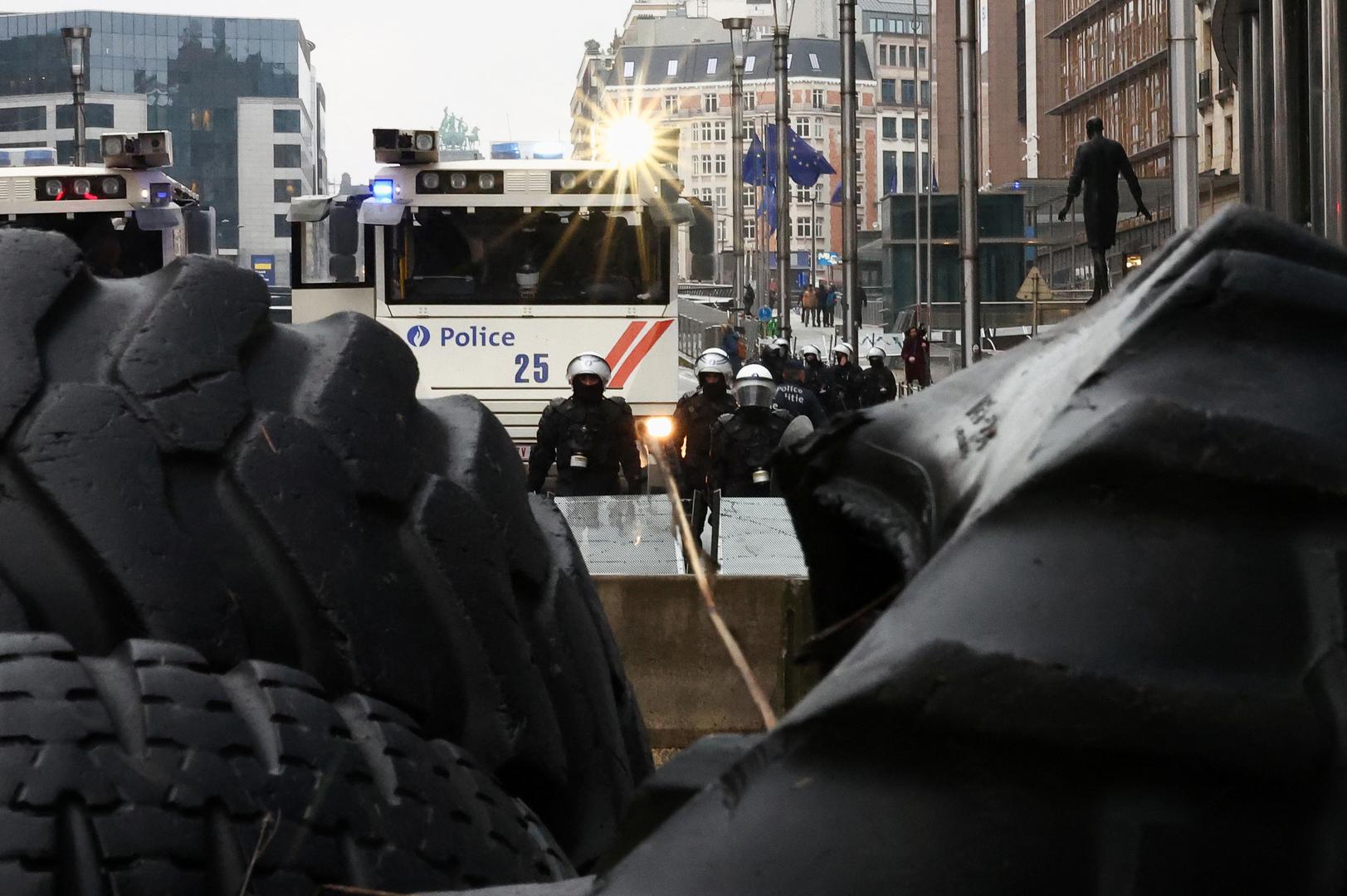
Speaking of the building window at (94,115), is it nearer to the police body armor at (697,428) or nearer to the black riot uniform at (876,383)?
the black riot uniform at (876,383)

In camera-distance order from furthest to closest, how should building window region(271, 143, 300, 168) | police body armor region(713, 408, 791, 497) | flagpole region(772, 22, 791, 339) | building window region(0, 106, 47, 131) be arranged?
building window region(271, 143, 300, 168)
building window region(0, 106, 47, 131)
flagpole region(772, 22, 791, 339)
police body armor region(713, 408, 791, 497)

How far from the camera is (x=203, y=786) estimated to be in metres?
1.69

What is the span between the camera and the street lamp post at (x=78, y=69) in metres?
36.2

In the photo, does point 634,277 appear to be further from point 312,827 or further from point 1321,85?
point 312,827

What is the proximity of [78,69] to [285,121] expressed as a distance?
320 feet

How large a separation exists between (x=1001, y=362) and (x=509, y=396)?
1590 cm

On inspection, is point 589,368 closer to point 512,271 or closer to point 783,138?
point 512,271

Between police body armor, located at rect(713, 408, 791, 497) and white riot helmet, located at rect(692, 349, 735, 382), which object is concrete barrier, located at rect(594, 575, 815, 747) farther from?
white riot helmet, located at rect(692, 349, 735, 382)

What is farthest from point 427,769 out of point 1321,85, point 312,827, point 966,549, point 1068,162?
point 1068,162

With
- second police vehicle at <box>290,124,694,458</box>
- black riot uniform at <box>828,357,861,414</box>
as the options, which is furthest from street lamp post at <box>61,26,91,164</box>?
second police vehicle at <box>290,124,694,458</box>

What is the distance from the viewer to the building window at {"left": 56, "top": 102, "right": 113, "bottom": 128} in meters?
121

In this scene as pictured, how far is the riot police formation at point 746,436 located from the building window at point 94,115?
369 feet

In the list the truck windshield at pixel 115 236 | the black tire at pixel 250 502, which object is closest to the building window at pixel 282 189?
the truck windshield at pixel 115 236

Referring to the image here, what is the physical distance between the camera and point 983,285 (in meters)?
77.4
